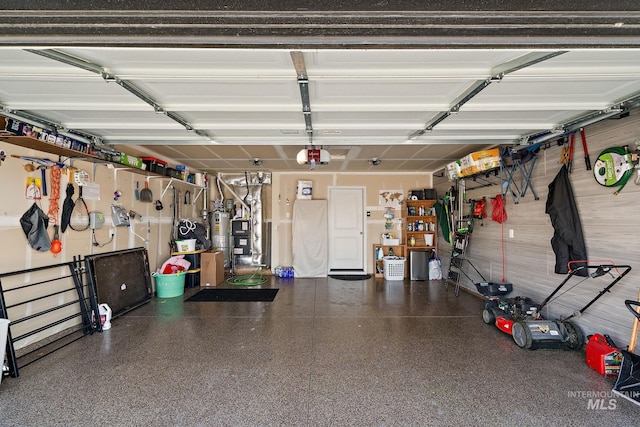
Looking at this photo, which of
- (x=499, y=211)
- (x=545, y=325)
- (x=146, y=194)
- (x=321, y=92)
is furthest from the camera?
(x=146, y=194)

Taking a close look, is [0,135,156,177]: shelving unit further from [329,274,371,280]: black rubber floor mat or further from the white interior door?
[329,274,371,280]: black rubber floor mat

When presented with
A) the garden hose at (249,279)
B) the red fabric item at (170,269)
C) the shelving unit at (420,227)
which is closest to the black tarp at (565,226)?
the shelving unit at (420,227)

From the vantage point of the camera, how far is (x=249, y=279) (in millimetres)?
5977

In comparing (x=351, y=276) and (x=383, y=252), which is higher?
(x=383, y=252)

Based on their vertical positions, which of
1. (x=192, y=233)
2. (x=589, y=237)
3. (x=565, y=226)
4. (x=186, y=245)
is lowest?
(x=186, y=245)

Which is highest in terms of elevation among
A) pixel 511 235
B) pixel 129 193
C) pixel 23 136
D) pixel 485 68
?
pixel 485 68

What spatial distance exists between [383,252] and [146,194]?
484 centimetres

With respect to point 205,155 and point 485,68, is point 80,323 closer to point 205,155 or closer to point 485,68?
point 205,155

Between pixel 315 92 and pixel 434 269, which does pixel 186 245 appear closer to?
pixel 315 92

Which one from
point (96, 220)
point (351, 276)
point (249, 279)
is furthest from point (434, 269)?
point (96, 220)

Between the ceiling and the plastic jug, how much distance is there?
2.05 m

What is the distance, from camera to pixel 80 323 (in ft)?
11.2

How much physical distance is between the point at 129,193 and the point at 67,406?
10.0ft

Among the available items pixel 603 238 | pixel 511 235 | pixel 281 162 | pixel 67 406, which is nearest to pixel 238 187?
pixel 281 162
